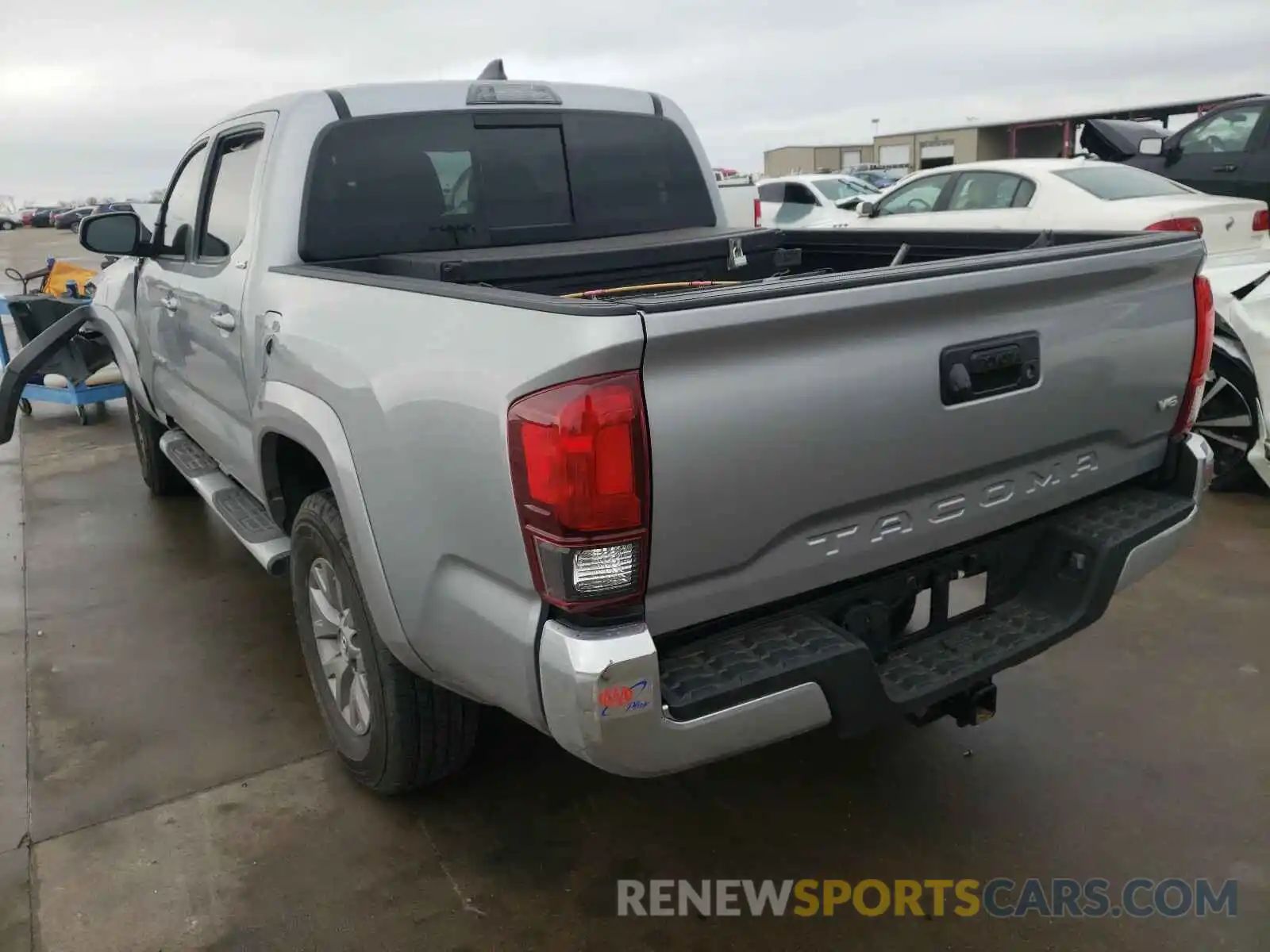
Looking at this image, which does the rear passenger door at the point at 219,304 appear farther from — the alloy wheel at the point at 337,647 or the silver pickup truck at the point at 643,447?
the alloy wheel at the point at 337,647

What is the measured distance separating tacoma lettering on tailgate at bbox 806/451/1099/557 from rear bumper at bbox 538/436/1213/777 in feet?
0.43

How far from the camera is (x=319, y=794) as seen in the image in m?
3.08

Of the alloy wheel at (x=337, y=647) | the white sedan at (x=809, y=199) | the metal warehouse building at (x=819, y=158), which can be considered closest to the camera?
the alloy wheel at (x=337, y=647)

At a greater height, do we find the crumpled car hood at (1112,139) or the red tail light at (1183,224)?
the crumpled car hood at (1112,139)

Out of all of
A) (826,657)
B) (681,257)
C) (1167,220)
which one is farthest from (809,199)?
(826,657)

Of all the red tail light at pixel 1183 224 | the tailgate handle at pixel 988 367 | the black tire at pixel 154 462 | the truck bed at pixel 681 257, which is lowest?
the black tire at pixel 154 462

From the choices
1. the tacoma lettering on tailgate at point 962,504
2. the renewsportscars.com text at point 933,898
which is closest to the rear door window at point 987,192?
the tacoma lettering on tailgate at point 962,504

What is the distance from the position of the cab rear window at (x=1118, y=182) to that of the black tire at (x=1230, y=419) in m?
3.10

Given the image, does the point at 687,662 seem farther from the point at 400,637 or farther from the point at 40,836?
the point at 40,836

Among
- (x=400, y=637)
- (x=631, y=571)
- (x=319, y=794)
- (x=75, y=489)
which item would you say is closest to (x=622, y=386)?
(x=631, y=571)

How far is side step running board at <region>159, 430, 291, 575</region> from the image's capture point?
3.37 m

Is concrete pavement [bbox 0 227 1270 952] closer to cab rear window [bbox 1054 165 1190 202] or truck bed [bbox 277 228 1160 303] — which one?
truck bed [bbox 277 228 1160 303]

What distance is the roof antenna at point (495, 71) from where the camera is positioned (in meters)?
4.19

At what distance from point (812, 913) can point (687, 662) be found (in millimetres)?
919
